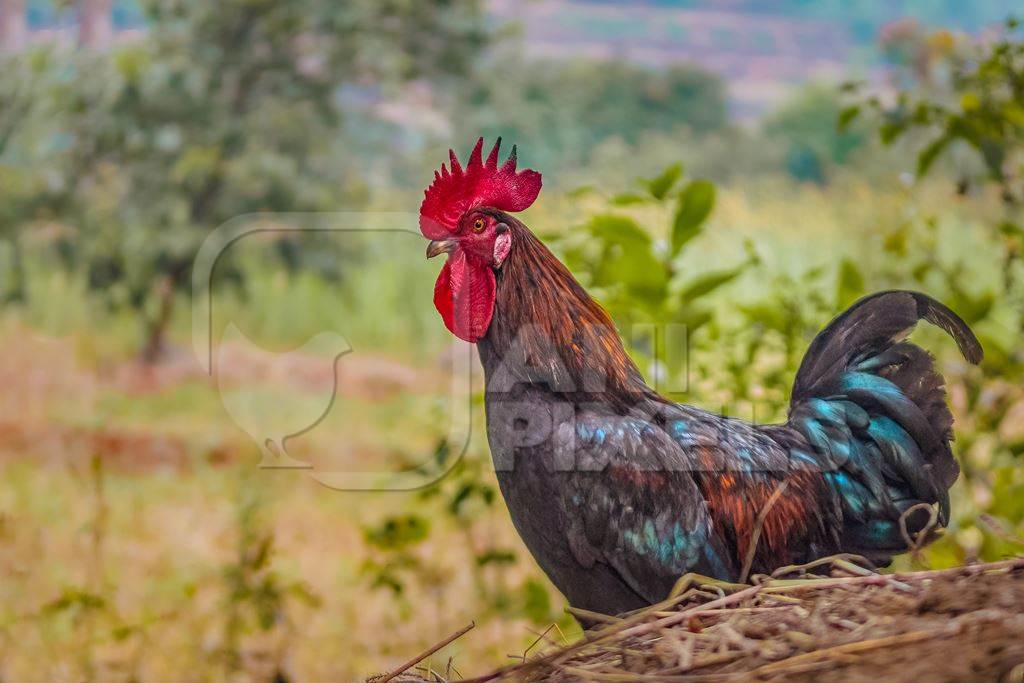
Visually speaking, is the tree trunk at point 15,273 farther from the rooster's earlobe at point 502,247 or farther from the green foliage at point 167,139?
the rooster's earlobe at point 502,247

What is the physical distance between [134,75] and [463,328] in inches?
262

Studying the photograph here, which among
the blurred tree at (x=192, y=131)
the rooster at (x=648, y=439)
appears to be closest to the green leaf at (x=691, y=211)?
the rooster at (x=648, y=439)

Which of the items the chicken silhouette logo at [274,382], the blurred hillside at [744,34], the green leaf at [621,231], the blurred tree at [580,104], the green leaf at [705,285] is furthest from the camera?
the blurred hillside at [744,34]

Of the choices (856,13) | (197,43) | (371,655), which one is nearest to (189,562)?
(371,655)

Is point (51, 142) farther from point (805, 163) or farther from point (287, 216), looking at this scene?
point (805, 163)

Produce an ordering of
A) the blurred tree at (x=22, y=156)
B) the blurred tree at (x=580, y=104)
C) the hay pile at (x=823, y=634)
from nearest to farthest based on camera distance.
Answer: the hay pile at (x=823, y=634), the blurred tree at (x=22, y=156), the blurred tree at (x=580, y=104)

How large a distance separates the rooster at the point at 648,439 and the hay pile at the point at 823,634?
277 millimetres

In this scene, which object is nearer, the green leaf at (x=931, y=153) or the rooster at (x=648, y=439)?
the rooster at (x=648, y=439)

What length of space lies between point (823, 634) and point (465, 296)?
1.17 m

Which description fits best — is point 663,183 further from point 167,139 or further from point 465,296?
point 167,139

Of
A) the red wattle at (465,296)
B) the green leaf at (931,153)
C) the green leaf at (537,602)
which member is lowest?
the green leaf at (537,602)

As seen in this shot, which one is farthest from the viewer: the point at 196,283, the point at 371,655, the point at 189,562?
the point at 196,283

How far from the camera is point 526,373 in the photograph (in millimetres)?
2459

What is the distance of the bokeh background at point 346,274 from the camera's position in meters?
3.96
